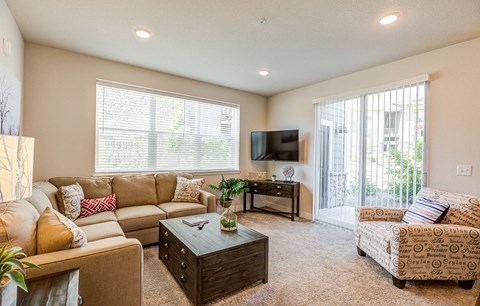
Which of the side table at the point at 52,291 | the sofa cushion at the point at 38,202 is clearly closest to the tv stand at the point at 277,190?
the sofa cushion at the point at 38,202

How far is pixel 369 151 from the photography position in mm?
3457

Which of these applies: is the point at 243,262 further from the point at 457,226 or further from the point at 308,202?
the point at 308,202

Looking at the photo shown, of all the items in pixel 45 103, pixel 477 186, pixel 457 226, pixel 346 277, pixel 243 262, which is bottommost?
pixel 346 277

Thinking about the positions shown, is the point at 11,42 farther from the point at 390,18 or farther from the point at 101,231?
the point at 390,18

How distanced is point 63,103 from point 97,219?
1.73 meters

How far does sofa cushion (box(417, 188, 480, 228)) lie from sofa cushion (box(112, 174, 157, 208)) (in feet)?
12.2

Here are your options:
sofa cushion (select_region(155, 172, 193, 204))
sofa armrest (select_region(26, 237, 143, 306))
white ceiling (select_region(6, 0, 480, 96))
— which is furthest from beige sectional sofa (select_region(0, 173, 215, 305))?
white ceiling (select_region(6, 0, 480, 96))

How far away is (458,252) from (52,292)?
308 cm

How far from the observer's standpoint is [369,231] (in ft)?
8.23

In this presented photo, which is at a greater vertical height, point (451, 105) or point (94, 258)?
point (451, 105)

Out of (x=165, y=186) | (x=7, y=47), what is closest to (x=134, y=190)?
(x=165, y=186)

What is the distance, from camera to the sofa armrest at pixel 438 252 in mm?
2043

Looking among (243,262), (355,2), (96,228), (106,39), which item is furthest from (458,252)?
(106,39)

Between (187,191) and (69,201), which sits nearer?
(69,201)
